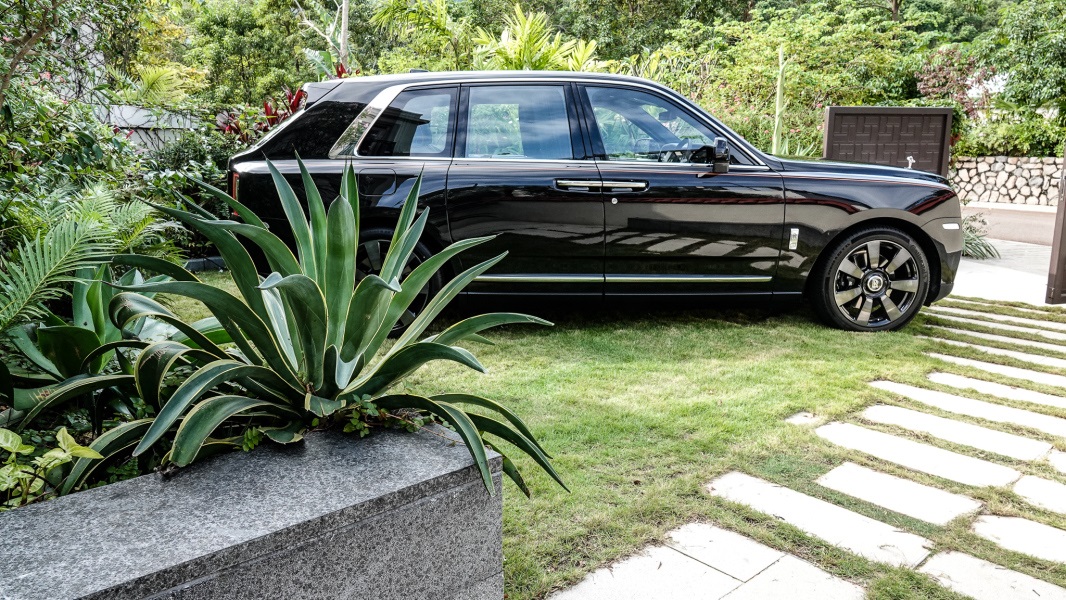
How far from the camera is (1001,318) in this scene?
6383 mm

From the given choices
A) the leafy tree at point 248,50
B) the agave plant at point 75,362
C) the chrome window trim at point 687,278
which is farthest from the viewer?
the leafy tree at point 248,50

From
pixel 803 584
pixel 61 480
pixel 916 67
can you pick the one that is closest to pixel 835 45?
pixel 916 67

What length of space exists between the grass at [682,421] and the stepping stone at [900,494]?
0.19 feet

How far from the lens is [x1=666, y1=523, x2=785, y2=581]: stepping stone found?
97.0 inches

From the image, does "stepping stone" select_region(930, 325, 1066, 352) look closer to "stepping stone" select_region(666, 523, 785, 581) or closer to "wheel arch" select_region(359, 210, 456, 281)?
"wheel arch" select_region(359, 210, 456, 281)

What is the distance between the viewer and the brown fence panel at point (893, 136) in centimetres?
890

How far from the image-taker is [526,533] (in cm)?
261

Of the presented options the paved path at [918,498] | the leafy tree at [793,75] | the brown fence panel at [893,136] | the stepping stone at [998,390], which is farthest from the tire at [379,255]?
the leafy tree at [793,75]

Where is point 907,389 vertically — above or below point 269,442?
below

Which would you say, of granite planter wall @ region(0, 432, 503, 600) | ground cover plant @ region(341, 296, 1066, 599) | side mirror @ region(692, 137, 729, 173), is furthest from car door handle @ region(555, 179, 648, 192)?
granite planter wall @ region(0, 432, 503, 600)

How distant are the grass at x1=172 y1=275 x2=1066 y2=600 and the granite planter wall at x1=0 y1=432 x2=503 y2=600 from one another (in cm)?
52

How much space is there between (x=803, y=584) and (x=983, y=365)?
3.22 m

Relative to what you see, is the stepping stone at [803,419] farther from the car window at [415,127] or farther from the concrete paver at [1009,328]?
the concrete paver at [1009,328]

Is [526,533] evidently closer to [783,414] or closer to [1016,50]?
[783,414]
